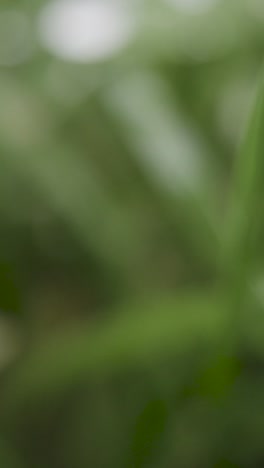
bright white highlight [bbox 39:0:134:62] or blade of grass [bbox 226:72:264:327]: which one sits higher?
bright white highlight [bbox 39:0:134:62]

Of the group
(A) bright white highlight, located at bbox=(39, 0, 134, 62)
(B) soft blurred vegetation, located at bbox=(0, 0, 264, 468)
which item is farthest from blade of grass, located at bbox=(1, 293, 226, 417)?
(A) bright white highlight, located at bbox=(39, 0, 134, 62)

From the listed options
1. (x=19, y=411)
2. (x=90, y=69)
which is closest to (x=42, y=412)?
(x=19, y=411)

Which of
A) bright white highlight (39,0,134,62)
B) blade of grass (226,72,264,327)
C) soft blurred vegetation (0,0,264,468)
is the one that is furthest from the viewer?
bright white highlight (39,0,134,62)

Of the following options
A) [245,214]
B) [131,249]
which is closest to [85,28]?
[131,249]

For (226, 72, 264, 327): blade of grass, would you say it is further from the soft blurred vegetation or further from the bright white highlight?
the bright white highlight

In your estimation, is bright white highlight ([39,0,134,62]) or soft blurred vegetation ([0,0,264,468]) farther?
bright white highlight ([39,0,134,62])

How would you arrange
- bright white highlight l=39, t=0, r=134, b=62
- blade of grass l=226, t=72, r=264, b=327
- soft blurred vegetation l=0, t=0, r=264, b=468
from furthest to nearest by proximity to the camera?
bright white highlight l=39, t=0, r=134, b=62 < soft blurred vegetation l=0, t=0, r=264, b=468 < blade of grass l=226, t=72, r=264, b=327

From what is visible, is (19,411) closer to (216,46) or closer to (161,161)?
(161,161)

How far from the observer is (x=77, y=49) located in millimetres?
511

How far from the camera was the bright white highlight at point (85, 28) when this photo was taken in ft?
1.68

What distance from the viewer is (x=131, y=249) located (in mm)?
512

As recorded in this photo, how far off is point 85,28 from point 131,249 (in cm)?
15

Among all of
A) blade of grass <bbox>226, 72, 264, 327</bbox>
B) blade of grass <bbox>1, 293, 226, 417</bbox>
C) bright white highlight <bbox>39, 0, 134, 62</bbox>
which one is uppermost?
bright white highlight <bbox>39, 0, 134, 62</bbox>

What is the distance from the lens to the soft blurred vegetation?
408 millimetres
